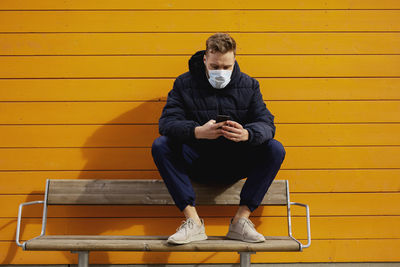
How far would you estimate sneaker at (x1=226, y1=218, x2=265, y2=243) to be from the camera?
6.04 feet

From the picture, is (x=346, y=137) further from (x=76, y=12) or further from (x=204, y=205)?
(x=76, y=12)

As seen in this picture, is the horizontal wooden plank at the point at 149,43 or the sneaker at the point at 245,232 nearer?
the sneaker at the point at 245,232

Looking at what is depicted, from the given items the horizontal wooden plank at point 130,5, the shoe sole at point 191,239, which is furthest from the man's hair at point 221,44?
the shoe sole at point 191,239

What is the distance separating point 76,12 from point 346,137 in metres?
2.27

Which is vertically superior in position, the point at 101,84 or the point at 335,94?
the point at 101,84

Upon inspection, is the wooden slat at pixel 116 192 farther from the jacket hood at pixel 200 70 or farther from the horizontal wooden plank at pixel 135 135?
the jacket hood at pixel 200 70

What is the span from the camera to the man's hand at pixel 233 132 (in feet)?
6.00

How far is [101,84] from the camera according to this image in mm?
2559

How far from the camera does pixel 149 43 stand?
2.58 metres

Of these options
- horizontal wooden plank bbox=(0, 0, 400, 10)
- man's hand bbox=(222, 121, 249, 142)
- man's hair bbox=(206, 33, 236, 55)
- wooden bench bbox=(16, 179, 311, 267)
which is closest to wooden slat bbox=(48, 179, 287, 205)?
wooden bench bbox=(16, 179, 311, 267)

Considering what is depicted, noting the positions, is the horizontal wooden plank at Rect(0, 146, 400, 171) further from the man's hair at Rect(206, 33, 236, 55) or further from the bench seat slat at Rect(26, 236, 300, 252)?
the man's hair at Rect(206, 33, 236, 55)

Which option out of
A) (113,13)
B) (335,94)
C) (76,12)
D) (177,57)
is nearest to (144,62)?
(177,57)

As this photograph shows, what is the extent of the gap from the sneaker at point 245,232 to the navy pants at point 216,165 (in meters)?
0.11

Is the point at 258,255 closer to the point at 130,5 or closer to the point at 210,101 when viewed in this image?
the point at 210,101
